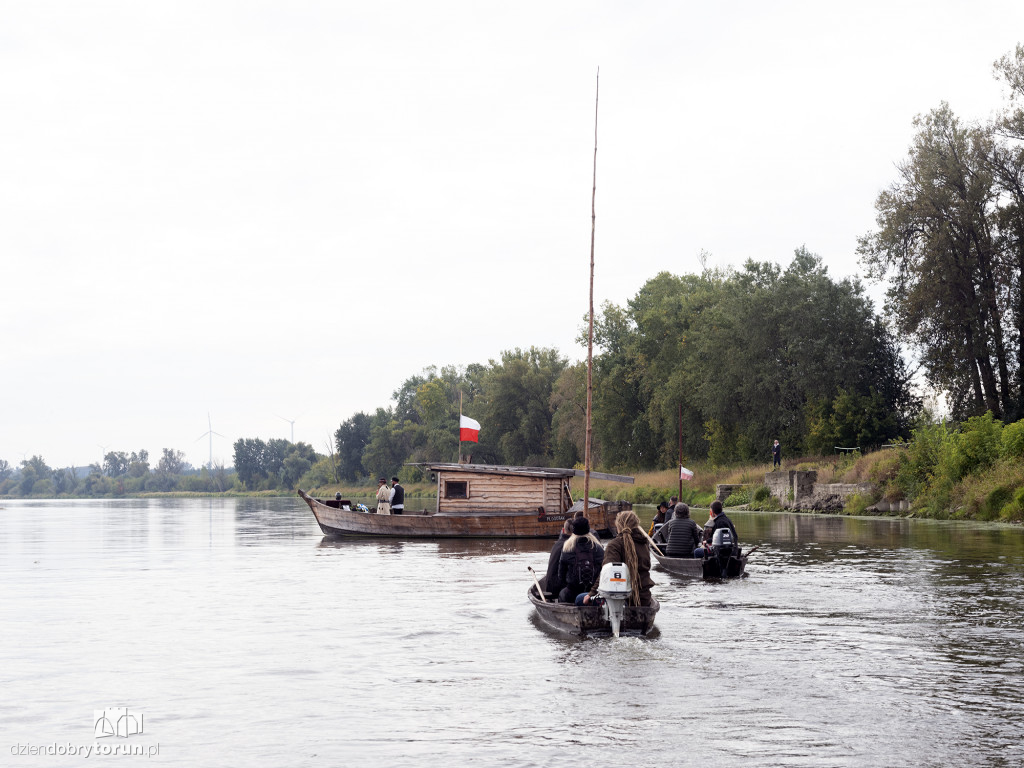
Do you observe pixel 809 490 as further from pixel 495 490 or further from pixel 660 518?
pixel 660 518

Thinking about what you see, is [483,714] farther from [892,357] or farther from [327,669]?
[892,357]

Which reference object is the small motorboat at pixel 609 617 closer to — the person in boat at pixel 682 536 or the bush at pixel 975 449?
the person in boat at pixel 682 536

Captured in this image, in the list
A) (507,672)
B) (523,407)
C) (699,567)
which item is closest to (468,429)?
(699,567)

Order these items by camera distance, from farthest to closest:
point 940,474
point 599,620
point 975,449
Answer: point 940,474 < point 975,449 < point 599,620

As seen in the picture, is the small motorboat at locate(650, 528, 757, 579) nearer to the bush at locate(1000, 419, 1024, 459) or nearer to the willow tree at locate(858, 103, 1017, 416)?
the bush at locate(1000, 419, 1024, 459)

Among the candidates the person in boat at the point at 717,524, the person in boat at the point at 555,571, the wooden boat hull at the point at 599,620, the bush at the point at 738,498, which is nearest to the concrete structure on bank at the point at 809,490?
the bush at the point at 738,498

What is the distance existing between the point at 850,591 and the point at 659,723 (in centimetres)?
1114

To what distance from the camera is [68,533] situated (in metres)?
50.2

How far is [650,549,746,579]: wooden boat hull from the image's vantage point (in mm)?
21578

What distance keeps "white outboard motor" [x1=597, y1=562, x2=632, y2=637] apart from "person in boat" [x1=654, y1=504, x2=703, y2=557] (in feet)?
28.2

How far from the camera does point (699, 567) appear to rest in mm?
22031

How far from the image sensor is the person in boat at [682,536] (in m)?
22.4

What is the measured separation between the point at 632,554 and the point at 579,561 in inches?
55.8

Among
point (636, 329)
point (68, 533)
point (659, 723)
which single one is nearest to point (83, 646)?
point (659, 723)
